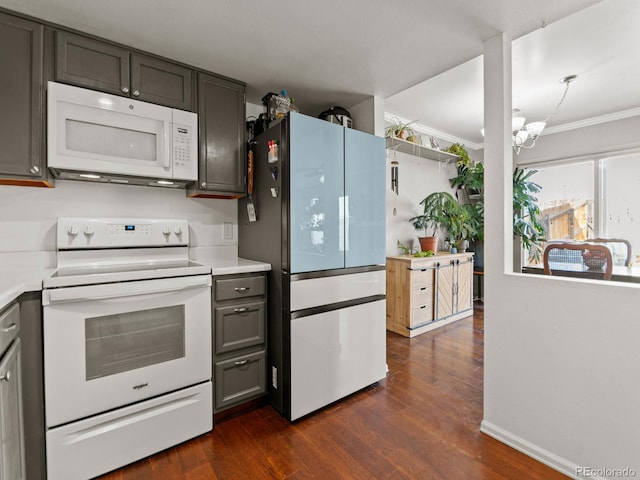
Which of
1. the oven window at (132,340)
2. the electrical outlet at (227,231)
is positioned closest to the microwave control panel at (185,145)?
the electrical outlet at (227,231)

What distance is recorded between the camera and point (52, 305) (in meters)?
1.36

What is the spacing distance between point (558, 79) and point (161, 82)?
3.42m

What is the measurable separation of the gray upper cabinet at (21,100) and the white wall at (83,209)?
293 mm

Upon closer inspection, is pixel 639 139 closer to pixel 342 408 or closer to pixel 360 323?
pixel 360 323

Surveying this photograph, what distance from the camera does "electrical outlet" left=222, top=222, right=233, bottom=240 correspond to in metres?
2.48

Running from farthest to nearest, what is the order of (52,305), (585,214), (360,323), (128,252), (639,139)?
(585,214) < (639,139) < (360,323) < (128,252) < (52,305)

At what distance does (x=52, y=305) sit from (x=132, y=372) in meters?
0.49

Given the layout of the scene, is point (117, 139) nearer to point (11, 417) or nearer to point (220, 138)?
point (220, 138)

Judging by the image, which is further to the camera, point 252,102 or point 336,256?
point 252,102

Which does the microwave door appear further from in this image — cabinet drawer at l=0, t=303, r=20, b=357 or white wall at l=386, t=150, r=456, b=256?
white wall at l=386, t=150, r=456, b=256

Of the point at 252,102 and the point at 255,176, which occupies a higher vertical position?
the point at 252,102

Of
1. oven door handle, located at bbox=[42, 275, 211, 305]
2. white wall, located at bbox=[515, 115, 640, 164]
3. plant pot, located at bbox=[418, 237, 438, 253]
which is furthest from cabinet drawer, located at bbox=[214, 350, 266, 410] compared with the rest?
white wall, located at bbox=[515, 115, 640, 164]

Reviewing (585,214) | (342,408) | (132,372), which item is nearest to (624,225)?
(585,214)

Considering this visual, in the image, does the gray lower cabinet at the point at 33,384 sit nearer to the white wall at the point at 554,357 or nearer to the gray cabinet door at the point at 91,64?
the gray cabinet door at the point at 91,64
